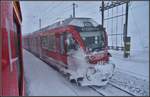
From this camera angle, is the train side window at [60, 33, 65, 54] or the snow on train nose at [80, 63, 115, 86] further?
the train side window at [60, 33, 65, 54]

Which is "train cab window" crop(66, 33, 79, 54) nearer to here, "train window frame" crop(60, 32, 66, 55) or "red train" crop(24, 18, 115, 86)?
"red train" crop(24, 18, 115, 86)


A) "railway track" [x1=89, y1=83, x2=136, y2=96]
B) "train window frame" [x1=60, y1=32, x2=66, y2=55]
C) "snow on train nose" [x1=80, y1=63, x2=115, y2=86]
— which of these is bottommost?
"railway track" [x1=89, y1=83, x2=136, y2=96]

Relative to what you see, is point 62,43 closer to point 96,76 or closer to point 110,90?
point 96,76

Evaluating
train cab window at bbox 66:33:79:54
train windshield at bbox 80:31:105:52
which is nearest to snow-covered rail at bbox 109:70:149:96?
train windshield at bbox 80:31:105:52

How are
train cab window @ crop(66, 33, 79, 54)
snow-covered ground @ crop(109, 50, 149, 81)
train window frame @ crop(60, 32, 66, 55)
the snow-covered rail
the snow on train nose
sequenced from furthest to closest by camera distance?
snow-covered ground @ crop(109, 50, 149, 81)
train window frame @ crop(60, 32, 66, 55)
train cab window @ crop(66, 33, 79, 54)
the snow on train nose
the snow-covered rail

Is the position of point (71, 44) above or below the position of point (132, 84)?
above

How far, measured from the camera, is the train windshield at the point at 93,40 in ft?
29.8

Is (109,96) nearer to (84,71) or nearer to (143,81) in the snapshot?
(84,71)

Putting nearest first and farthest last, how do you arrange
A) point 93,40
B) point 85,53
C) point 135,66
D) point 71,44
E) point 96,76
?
1. point 96,76
2. point 85,53
3. point 71,44
4. point 93,40
5. point 135,66

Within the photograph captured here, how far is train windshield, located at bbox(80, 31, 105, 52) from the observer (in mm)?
9075

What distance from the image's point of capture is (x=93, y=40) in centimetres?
937

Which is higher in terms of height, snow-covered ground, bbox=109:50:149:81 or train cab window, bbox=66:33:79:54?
train cab window, bbox=66:33:79:54

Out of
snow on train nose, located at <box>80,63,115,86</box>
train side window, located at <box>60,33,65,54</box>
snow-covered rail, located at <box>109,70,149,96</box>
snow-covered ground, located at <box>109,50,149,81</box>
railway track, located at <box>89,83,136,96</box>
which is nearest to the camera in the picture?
railway track, located at <box>89,83,136,96</box>

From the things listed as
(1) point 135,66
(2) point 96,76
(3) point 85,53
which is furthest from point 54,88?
(1) point 135,66
